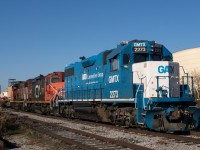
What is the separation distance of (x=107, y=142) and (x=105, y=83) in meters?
6.43

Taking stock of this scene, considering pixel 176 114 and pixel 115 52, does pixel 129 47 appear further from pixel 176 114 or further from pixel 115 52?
pixel 176 114

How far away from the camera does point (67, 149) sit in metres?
9.23

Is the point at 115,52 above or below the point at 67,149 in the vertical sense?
above

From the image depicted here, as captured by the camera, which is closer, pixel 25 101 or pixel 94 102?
pixel 94 102

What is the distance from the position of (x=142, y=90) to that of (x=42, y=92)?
16.7 metres

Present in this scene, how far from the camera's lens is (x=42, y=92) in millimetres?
28906

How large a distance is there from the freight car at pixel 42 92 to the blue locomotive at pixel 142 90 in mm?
8287

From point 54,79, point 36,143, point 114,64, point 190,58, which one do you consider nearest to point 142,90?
point 114,64

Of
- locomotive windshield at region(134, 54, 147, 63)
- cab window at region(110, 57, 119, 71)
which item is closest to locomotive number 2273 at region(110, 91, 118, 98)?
cab window at region(110, 57, 119, 71)

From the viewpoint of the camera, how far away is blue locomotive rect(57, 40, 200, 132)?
502 inches

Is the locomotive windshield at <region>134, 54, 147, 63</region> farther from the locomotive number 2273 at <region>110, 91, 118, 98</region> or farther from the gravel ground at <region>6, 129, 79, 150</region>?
the gravel ground at <region>6, 129, 79, 150</region>

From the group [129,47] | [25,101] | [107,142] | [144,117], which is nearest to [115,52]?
[129,47]

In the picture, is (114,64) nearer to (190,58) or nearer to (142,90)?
(142,90)

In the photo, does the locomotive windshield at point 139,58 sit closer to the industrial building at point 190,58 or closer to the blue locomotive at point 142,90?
the blue locomotive at point 142,90
